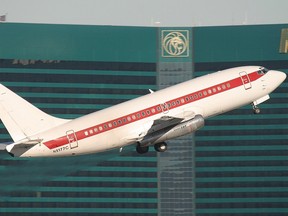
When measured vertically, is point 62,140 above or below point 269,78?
below

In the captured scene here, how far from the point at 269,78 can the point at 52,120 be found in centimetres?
3260

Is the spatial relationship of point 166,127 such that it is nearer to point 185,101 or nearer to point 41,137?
point 185,101

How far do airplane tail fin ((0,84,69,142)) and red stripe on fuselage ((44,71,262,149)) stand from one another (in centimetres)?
327

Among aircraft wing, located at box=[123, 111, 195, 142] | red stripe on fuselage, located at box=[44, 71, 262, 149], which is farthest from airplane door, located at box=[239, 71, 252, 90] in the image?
aircraft wing, located at box=[123, 111, 195, 142]

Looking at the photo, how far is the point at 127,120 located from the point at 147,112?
296cm

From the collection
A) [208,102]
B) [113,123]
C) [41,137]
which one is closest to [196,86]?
[208,102]

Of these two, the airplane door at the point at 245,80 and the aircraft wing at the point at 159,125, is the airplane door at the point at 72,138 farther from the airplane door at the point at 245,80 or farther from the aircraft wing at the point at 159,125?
the airplane door at the point at 245,80

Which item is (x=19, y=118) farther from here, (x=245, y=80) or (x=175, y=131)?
(x=245, y=80)

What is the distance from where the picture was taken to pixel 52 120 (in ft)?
456

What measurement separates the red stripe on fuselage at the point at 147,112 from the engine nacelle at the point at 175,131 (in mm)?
2590

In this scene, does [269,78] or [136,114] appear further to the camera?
[269,78]

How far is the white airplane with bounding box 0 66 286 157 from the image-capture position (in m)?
136

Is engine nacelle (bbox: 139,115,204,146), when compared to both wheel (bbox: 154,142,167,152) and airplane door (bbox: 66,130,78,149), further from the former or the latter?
airplane door (bbox: 66,130,78,149)

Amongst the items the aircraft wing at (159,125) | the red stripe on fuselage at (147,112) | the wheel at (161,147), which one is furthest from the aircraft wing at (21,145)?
the wheel at (161,147)
